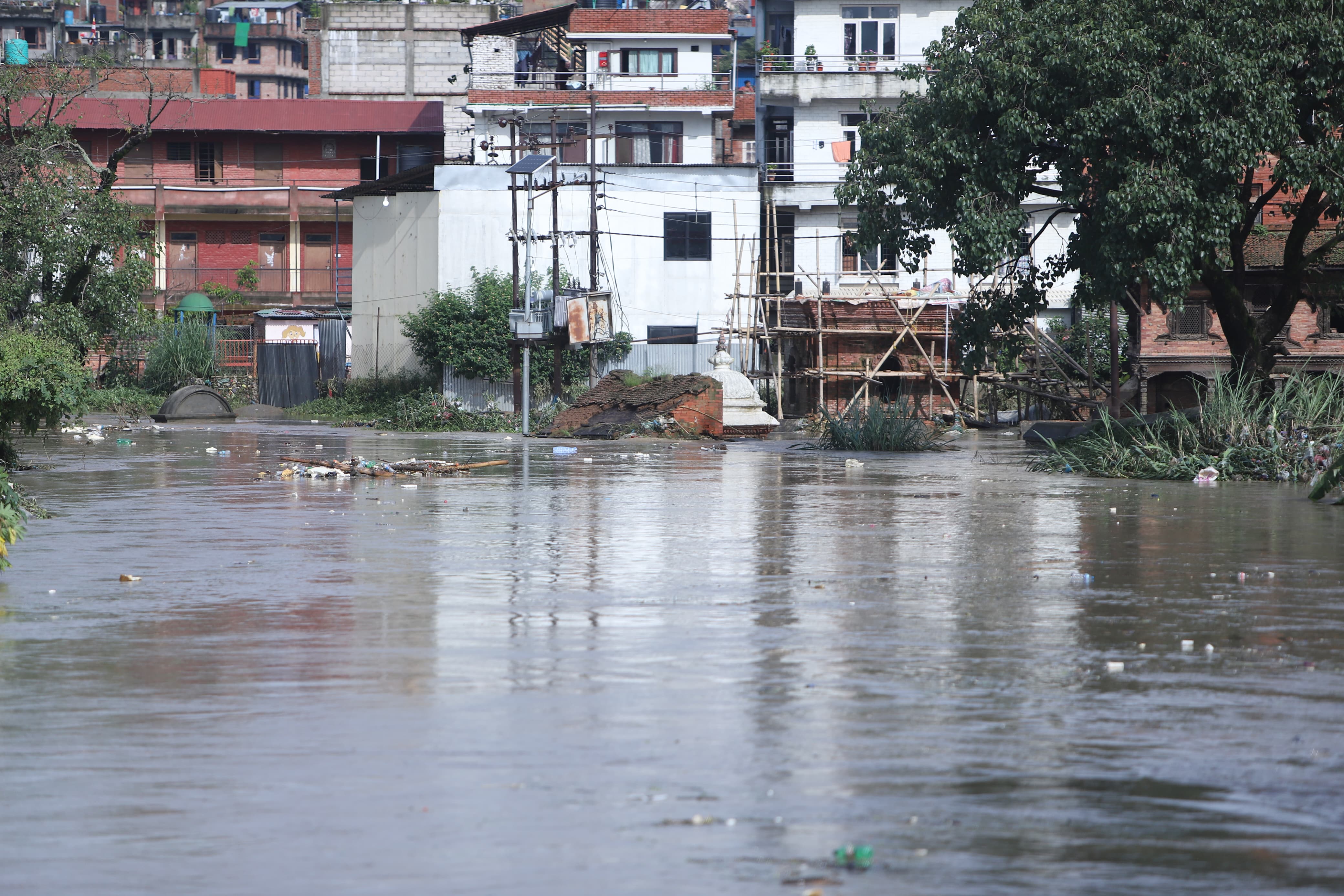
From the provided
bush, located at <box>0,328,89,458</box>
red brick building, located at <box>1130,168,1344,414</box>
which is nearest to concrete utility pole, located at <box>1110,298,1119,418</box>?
red brick building, located at <box>1130,168,1344,414</box>

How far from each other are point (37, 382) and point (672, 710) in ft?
44.2

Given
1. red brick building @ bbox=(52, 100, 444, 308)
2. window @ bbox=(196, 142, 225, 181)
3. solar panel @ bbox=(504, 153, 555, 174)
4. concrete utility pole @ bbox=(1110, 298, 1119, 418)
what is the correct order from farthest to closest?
window @ bbox=(196, 142, 225, 181), red brick building @ bbox=(52, 100, 444, 308), solar panel @ bbox=(504, 153, 555, 174), concrete utility pole @ bbox=(1110, 298, 1119, 418)

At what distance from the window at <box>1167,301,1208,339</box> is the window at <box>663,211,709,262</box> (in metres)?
16.4

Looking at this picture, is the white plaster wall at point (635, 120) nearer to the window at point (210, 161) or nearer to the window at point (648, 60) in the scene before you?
the window at point (648, 60)

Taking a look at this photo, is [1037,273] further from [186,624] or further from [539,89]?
[539,89]

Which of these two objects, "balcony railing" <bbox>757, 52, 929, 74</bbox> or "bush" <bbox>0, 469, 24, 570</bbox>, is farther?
"balcony railing" <bbox>757, 52, 929, 74</bbox>

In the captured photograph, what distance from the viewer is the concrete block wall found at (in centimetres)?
7150

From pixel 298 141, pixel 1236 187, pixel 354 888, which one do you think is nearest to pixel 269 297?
pixel 298 141

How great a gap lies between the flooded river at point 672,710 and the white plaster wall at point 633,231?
32.4 metres

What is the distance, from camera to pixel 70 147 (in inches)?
1089

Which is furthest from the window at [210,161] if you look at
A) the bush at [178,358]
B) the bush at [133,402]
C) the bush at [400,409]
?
the bush at [400,409]

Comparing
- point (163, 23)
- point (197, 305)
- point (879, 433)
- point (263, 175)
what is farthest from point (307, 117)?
point (163, 23)

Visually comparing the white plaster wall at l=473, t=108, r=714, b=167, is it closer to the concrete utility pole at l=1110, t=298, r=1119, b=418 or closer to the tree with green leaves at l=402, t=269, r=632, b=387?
the tree with green leaves at l=402, t=269, r=632, b=387

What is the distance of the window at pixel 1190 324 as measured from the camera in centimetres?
3797
